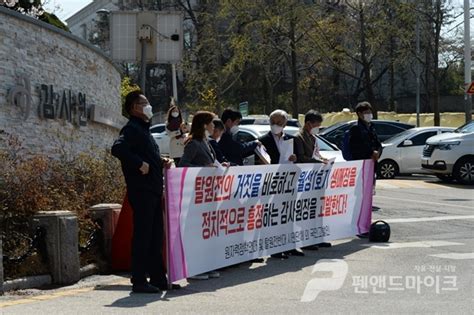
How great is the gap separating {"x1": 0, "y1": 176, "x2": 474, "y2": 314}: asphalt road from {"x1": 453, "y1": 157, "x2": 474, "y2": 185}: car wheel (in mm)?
10726

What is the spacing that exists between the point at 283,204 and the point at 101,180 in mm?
2445

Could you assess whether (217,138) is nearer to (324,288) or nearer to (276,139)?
(276,139)

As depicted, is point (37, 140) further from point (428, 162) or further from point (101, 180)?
point (428, 162)

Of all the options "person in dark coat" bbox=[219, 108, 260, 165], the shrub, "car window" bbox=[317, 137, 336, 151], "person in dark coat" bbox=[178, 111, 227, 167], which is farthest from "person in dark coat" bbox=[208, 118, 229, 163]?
"car window" bbox=[317, 137, 336, 151]

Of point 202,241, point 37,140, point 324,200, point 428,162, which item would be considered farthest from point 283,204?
point 428,162

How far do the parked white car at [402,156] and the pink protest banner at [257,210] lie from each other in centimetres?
1264

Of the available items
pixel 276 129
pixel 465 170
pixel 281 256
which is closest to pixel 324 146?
pixel 465 170

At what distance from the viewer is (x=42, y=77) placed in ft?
47.1

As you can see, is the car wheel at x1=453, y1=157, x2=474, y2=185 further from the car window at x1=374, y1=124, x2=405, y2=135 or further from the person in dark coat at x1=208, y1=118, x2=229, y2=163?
the person in dark coat at x1=208, y1=118, x2=229, y2=163

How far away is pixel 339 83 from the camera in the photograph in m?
62.1

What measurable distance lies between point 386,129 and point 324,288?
68.4 ft

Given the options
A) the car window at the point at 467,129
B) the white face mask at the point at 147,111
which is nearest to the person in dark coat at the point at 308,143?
the white face mask at the point at 147,111

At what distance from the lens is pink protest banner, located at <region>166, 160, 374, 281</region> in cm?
900

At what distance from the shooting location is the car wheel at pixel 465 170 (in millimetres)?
23391
